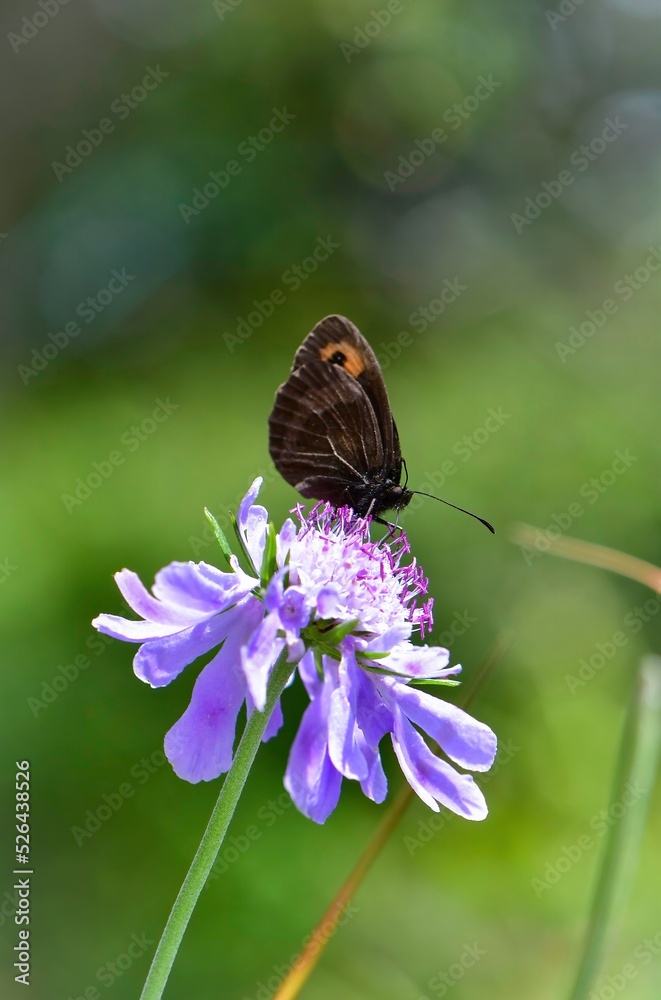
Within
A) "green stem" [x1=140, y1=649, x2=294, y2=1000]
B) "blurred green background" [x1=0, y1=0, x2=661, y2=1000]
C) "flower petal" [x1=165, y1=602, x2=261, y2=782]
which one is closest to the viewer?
"green stem" [x1=140, y1=649, x2=294, y2=1000]

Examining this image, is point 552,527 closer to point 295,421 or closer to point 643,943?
point 643,943

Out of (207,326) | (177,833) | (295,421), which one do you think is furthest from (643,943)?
(207,326)

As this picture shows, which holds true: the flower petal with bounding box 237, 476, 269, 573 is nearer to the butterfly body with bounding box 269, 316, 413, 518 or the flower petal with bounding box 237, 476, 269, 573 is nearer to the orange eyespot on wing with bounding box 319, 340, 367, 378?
the butterfly body with bounding box 269, 316, 413, 518

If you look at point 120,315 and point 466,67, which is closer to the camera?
point 120,315

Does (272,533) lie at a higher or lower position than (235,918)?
higher

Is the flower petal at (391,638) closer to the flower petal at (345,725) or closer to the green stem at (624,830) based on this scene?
the flower petal at (345,725)

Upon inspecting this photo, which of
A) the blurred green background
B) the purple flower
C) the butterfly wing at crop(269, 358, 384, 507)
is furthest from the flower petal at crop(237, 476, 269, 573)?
the blurred green background
